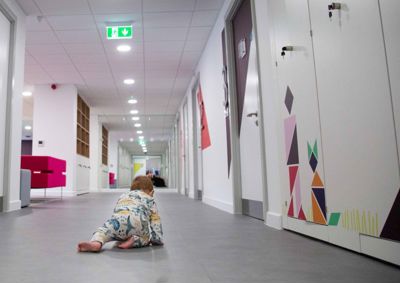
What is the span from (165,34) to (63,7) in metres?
1.57

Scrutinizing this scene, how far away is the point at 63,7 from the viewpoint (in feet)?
15.4

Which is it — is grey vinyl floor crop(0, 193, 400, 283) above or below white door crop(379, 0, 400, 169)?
below

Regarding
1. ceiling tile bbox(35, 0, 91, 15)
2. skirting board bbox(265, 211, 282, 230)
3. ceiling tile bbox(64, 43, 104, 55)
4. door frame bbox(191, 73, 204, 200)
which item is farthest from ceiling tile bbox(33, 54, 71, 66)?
skirting board bbox(265, 211, 282, 230)

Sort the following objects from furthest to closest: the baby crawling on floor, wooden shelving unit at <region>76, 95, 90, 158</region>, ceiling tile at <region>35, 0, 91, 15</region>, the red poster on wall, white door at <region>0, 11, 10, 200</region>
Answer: wooden shelving unit at <region>76, 95, 90, 158</region> < the red poster on wall < ceiling tile at <region>35, 0, 91, 15</region> < white door at <region>0, 11, 10, 200</region> < the baby crawling on floor

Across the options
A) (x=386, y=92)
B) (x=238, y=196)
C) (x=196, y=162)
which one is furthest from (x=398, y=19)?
(x=196, y=162)

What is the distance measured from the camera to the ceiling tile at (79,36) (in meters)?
5.45

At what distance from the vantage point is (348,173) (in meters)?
1.80

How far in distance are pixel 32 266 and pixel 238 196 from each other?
2775 millimetres

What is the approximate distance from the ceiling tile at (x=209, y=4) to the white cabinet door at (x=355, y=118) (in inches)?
108

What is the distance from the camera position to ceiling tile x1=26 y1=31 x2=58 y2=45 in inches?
217

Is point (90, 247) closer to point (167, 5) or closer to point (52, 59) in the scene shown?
point (167, 5)

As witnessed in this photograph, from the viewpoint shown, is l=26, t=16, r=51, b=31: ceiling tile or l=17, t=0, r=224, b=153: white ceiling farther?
l=26, t=16, r=51, b=31: ceiling tile

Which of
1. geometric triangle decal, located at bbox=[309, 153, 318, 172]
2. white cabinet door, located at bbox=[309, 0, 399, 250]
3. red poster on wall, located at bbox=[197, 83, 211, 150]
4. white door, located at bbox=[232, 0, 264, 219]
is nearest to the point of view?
white cabinet door, located at bbox=[309, 0, 399, 250]

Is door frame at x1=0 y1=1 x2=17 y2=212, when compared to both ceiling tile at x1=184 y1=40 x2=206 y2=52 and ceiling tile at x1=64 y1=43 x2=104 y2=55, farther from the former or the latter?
ceiling tile at x1=184 y1=40 x2=206 y2=52
